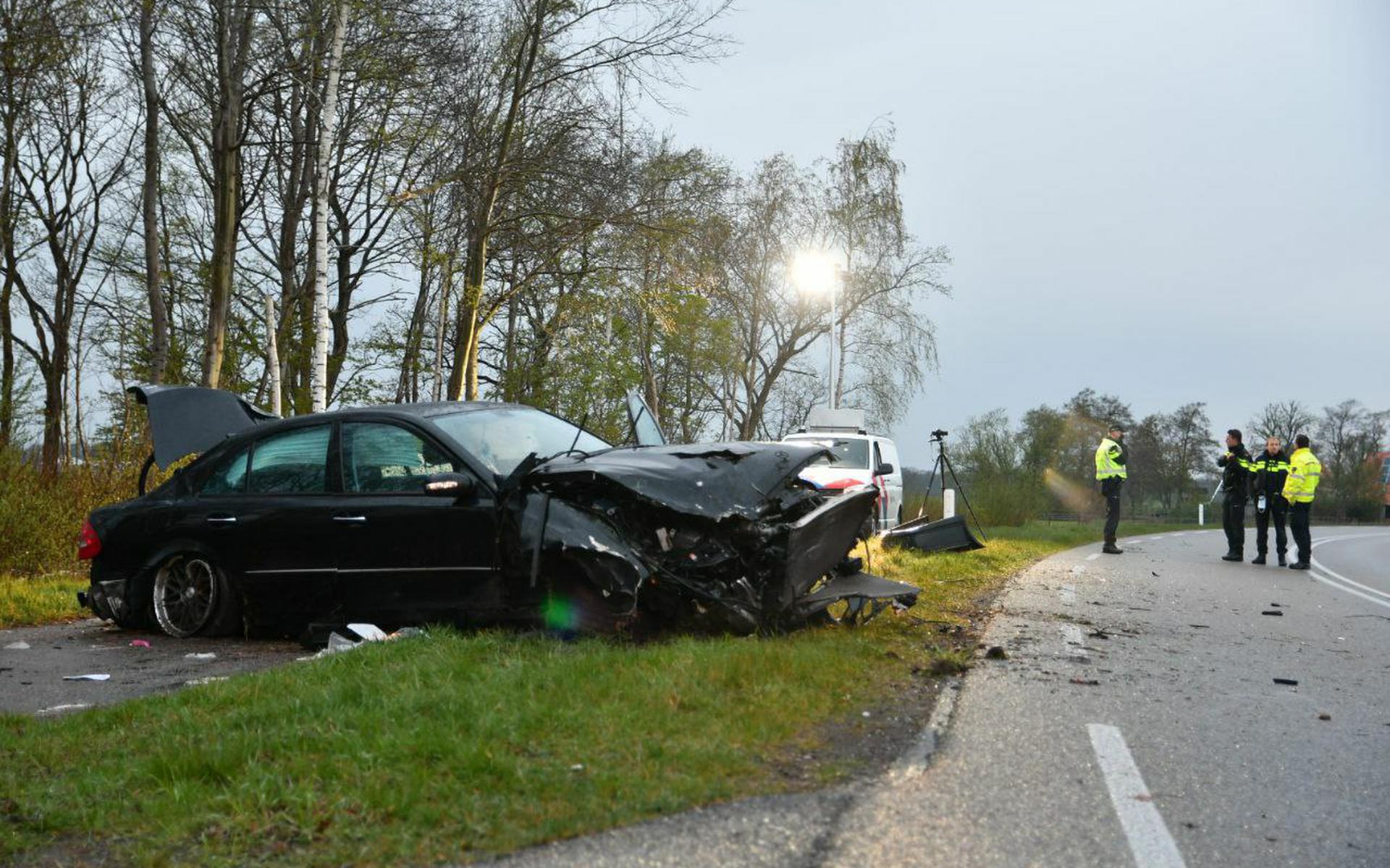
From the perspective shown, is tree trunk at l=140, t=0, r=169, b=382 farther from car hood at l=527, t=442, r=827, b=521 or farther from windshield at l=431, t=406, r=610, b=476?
car hood at l=527, t=442, r=827, b=521

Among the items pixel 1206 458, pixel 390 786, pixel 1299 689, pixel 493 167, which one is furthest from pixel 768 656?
pixel 1206 458

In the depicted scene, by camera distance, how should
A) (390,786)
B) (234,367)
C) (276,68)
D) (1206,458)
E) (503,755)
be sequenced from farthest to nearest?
(1206,458) < (234,367) < (276,68) < (503,755) < (390,786)

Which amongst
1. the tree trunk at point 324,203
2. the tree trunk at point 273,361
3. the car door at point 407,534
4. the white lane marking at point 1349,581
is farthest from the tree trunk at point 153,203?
the white lane marking at point 1349,581

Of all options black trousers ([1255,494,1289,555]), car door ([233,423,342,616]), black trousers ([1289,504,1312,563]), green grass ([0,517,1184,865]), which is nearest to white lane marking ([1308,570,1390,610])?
black trousers ([1289,504,1312,563])

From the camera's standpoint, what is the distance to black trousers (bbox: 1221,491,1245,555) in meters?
17.3

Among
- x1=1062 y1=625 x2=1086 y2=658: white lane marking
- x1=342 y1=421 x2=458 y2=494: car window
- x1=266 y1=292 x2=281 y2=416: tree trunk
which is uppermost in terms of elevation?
x1=266 y1=292 x2=281 y2=416: tree trunk

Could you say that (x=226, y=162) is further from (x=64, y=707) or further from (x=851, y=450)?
(x=64, y=707)

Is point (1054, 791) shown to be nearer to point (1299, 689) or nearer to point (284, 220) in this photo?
point (1299, 689)

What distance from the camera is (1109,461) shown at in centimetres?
1741

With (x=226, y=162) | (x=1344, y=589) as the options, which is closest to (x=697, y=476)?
(x=1344, y=589)

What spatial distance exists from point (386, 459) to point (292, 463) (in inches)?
33.0

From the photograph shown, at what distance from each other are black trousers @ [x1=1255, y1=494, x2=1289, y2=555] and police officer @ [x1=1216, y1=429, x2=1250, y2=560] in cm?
26

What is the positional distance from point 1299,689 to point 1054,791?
9.35 ft

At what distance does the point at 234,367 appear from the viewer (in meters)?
26.5
